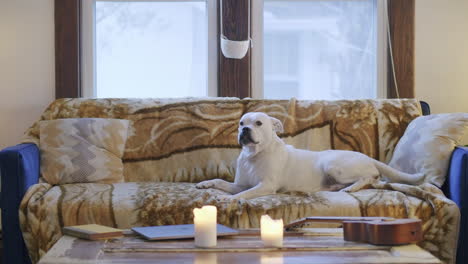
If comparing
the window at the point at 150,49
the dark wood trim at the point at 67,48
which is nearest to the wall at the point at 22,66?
the dark wood trim at the point at 67,48

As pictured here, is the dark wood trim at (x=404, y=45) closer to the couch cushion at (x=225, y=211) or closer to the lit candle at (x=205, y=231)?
the couch cushion at (x=225, y=211)

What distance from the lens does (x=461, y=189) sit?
2.92m

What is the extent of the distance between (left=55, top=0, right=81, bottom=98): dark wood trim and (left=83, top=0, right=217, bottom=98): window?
0.13m

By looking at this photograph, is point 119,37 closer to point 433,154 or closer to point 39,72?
point 39,72

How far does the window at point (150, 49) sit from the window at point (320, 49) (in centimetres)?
37

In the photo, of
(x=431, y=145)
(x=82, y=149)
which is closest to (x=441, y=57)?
(x=431, y=145)

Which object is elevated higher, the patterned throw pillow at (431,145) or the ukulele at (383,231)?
the patterned throw pillow at (431,145)

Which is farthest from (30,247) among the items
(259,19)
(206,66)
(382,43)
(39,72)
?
(382,43)

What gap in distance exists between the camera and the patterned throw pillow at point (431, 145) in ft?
10.3

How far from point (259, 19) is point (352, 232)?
7.61ft

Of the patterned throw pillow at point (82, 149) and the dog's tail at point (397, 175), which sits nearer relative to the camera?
the dog's tail at point (397, 175)

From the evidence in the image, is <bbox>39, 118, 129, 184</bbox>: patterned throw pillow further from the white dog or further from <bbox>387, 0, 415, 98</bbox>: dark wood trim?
<bbox>387, 0, 415, 98</bbox>: dark wood trim

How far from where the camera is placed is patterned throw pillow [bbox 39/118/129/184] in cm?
334

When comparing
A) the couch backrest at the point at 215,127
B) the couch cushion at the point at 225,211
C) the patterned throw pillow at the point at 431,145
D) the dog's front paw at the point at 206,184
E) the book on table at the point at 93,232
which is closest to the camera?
the book on table at the point at 93,232
